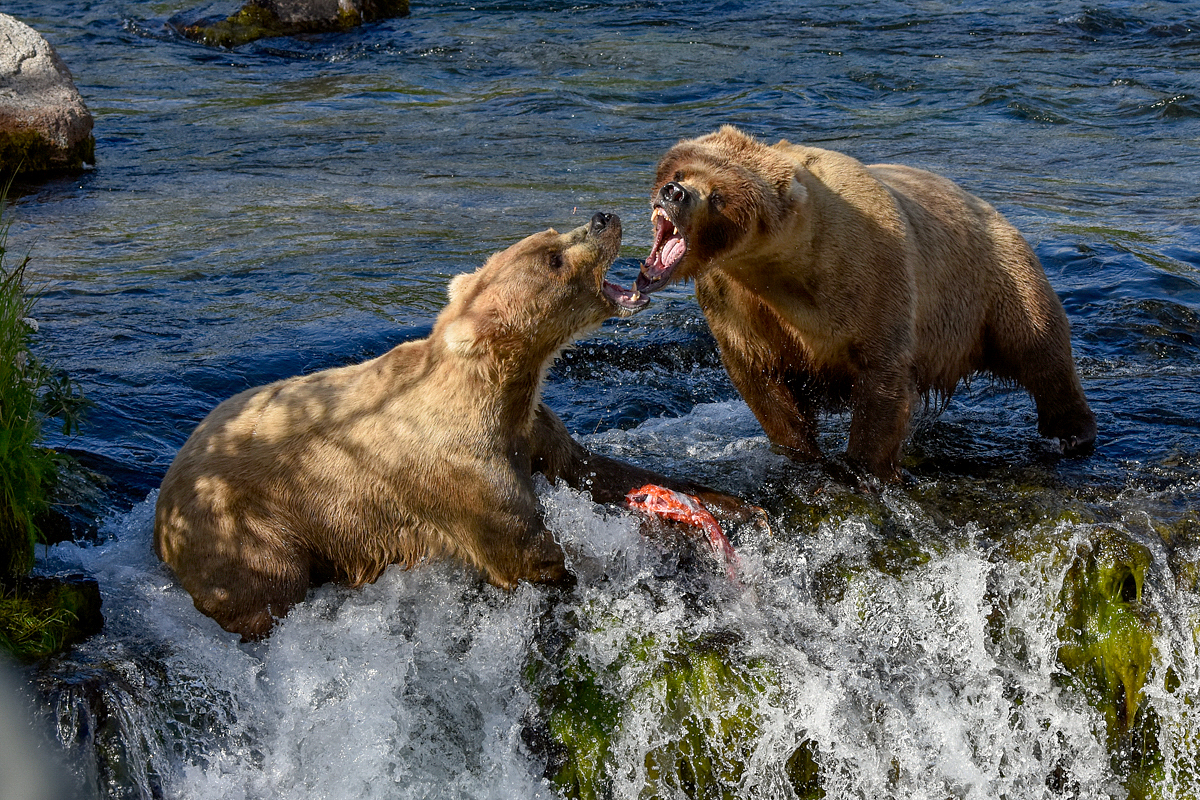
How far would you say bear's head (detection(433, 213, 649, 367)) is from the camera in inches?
179

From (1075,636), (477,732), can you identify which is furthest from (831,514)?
(477,732)

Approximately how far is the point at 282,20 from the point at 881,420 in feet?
44.9

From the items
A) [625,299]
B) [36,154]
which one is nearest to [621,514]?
[625,299]

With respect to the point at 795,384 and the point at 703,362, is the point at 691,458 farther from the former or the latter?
the point at 703,362

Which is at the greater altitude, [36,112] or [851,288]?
[851,288]

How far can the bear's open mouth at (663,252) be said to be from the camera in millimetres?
4793

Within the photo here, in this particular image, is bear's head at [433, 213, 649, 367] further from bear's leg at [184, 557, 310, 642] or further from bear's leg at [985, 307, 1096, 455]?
bear's leg at [985, 307, 1096, 455]

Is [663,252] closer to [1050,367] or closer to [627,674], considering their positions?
[627,674]

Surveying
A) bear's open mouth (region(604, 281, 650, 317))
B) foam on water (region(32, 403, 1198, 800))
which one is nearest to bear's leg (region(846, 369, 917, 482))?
foam on water (region(32, 403, 1198, 800))

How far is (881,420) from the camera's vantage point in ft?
17.3

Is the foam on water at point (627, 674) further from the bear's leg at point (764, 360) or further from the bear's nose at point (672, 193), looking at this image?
the bear's nose at point (672, 193)

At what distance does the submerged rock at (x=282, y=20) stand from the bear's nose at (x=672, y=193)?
13256 mm

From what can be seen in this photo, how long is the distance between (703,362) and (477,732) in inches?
142

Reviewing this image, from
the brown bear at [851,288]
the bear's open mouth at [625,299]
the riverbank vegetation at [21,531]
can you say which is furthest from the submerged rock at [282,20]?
the bear's open mouth at [625,299]
